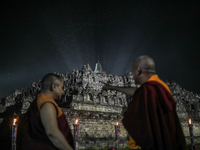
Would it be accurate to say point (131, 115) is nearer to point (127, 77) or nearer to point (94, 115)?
point (94, 115)

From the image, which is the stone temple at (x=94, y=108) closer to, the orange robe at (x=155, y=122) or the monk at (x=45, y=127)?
the monk at (x=45, y=127)

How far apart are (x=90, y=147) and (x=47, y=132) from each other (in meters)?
15.8

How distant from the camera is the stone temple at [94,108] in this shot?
19.3 meters

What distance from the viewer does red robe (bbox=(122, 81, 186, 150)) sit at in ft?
8.50

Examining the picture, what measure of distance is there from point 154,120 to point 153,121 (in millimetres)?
23

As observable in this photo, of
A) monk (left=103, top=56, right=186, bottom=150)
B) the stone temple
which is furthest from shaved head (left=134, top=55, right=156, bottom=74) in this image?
the stone temple

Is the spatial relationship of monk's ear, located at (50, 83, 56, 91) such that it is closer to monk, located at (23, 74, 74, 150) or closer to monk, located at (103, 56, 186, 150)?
monk, located at (23, 74, 74, 150)

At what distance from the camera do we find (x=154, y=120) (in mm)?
2684

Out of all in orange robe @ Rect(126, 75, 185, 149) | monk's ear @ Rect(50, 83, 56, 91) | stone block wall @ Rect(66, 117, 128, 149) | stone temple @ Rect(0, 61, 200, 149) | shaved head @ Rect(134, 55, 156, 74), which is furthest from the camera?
stone temple @ Rect(0, 61, 200, 149)

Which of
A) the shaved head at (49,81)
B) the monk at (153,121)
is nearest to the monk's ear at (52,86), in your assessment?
the shaved head at (49,81)

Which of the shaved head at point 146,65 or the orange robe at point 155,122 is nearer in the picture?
the orange robe at point 155,122

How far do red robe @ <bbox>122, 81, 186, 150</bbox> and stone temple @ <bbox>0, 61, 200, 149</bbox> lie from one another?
3412mm

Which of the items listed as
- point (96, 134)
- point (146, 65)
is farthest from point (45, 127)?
point (96, 134)

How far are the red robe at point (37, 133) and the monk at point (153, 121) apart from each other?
1.28 metres
